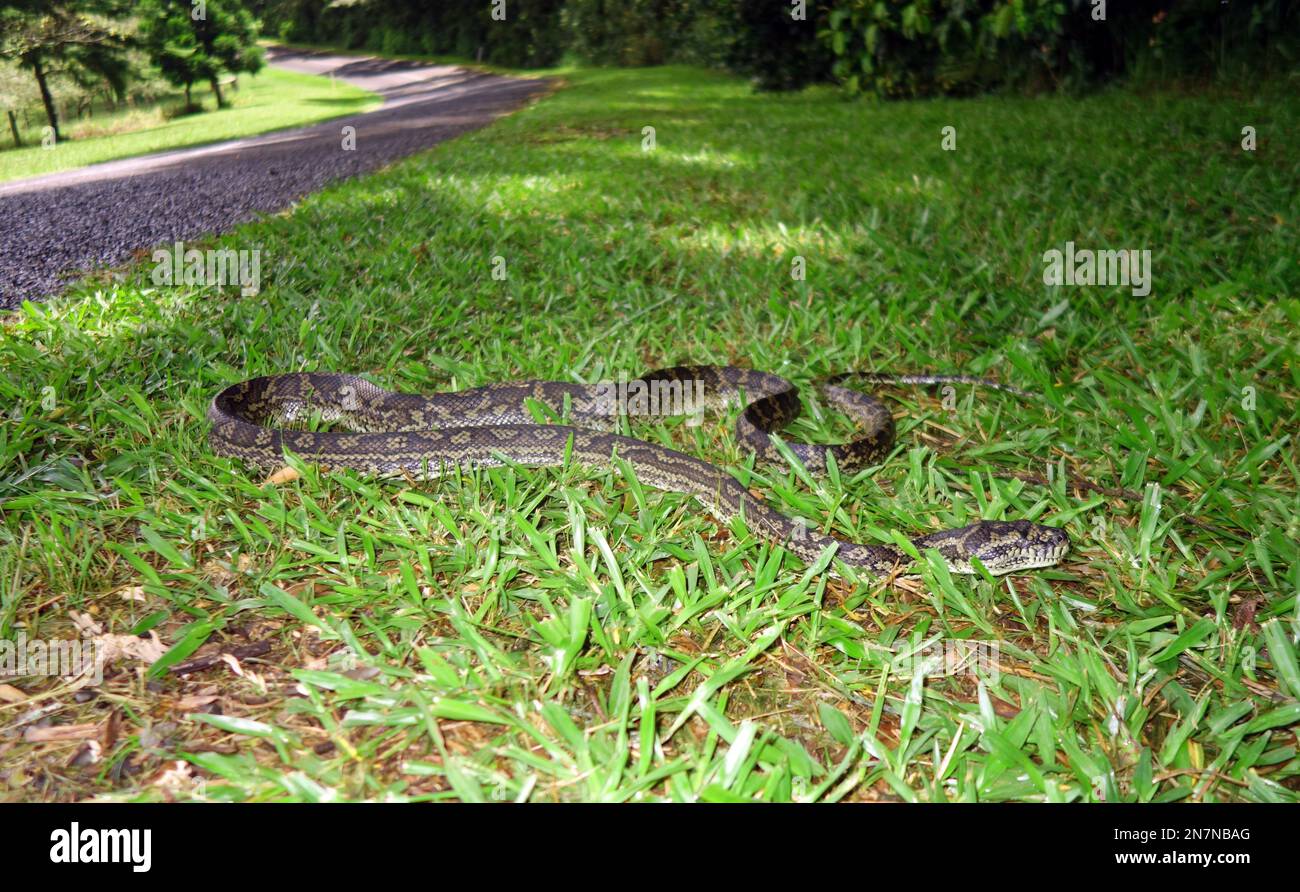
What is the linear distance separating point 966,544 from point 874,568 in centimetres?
38

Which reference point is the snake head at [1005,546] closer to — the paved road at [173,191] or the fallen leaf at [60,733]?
the fallen leaf at [60,733]

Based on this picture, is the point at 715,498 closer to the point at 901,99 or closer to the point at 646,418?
the point at 646,418

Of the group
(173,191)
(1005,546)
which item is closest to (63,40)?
(173,191)

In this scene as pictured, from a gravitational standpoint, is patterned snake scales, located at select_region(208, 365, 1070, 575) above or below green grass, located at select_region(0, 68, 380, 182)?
below

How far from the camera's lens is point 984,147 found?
455 inches

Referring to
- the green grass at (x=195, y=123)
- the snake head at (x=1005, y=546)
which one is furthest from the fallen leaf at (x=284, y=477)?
the green grass at (x=195, y=123)

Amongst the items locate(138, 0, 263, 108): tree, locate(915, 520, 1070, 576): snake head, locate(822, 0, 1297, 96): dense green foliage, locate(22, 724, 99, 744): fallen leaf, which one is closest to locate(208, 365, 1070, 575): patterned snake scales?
locate(915, 520, 1070, 576): snake head

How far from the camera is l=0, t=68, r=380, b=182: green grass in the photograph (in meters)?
7.70

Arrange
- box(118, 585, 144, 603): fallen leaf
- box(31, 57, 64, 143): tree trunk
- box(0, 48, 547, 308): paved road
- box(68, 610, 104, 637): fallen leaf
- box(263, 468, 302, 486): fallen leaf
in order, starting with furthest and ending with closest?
box(31, 57, 64, 143): tree trunk → box(0, 48, 547, 308): paved road → box(263, 468, 302, 486): fallen leaf → box(118, 585, 144, 603): fallen leaf → box(68, 610, 104, 637): fallen leaf

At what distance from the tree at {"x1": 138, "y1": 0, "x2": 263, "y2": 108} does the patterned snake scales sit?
5.30 metres

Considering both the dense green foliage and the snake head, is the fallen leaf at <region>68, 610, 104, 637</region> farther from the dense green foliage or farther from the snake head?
the dense green foliage

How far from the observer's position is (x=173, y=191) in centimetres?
881

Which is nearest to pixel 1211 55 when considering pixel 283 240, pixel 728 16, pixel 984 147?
pixel 984 147

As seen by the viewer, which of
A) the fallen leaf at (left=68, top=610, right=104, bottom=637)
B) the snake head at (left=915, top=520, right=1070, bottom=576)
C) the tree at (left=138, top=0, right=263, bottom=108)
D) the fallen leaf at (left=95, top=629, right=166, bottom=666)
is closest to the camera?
the fallen leaf at (left=95, top=629, right=166, bottom=666)
